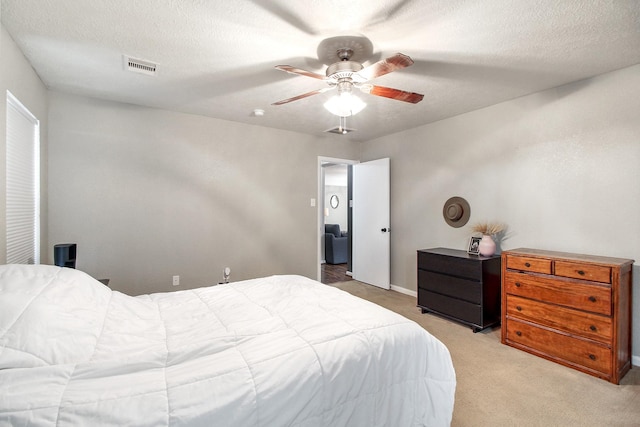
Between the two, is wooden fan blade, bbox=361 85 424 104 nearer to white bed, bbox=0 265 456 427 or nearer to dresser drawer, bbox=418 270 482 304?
white bed, bbox=0 265 456 427

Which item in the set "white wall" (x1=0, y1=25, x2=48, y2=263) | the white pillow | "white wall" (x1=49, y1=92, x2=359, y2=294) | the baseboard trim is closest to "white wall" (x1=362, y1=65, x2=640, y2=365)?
the baseboard trim

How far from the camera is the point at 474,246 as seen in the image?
349cm

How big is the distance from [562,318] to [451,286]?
103 cm

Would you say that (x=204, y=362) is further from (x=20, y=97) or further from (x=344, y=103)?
(x=20, y=97)

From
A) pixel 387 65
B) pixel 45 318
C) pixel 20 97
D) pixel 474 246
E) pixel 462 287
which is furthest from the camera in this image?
pixel 474 246

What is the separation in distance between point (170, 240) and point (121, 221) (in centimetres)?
55

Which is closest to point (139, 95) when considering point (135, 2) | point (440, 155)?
point (135, 2)

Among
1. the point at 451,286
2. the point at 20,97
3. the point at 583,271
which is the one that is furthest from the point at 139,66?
the point at 583,271

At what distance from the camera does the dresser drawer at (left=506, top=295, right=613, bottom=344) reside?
2.28 metres

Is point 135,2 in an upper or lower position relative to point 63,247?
upper

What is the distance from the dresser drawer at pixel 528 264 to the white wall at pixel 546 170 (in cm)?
51

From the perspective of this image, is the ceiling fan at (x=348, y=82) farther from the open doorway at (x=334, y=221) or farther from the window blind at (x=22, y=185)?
the open doorway at (x=334, y=221)

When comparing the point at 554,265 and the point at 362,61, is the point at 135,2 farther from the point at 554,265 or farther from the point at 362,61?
the point at 554,265

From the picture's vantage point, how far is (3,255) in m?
2.00
